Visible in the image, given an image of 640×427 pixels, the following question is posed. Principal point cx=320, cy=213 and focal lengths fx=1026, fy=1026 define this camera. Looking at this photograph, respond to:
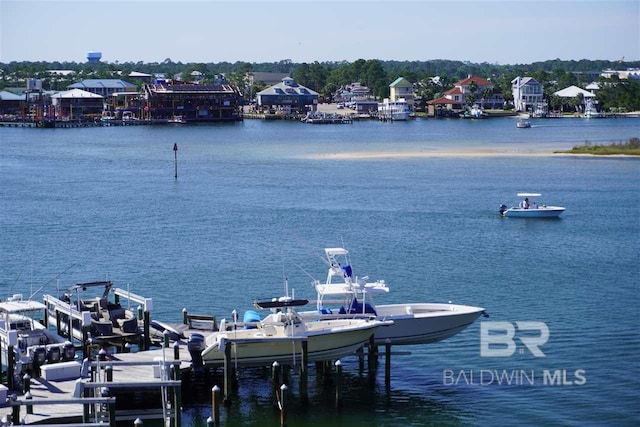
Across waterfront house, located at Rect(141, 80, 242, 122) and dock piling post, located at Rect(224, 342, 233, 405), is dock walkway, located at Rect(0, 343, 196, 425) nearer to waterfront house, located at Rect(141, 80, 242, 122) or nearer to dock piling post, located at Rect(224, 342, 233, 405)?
dock piling post, located at Rect(224, 342, 233, 405)

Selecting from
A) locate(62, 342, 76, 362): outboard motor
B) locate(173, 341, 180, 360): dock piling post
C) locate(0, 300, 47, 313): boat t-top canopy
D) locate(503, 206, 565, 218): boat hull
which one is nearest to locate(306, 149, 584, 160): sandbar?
locate(503, 206, 565, 218): boat hull

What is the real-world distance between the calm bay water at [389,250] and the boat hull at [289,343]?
3.65ft

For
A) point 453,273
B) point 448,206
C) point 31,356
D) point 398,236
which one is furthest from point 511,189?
point 31,356

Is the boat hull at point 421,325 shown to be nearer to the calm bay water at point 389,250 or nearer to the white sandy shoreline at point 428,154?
the calm bay water at point 389,250

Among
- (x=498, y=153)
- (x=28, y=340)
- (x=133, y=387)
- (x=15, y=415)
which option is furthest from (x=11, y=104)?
(x=15, y=415)

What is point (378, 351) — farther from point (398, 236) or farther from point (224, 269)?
point (398, 236)

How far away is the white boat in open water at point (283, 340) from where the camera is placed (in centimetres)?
2692

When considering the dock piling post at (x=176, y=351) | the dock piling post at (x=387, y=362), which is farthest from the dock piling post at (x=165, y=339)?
the dock piling post at (x=387, y=362)

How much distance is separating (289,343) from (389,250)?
21.9m

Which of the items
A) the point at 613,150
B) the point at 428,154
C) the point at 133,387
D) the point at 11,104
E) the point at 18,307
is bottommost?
the point at 133,387

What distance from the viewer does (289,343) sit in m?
27.2

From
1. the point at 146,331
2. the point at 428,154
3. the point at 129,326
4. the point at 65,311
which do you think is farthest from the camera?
the point at 428,154

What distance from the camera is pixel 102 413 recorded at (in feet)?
78.5

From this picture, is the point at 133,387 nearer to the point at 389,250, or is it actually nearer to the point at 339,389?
the point at 339,389
